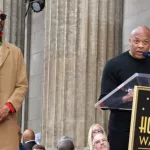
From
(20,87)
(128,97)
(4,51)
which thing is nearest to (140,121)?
(128,97)

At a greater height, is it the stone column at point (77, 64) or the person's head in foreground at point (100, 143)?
the stone column at point (77, 64)

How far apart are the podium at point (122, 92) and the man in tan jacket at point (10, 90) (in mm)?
1072

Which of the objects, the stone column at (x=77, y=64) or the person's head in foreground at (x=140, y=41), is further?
the stone column at (x=77, y=64)

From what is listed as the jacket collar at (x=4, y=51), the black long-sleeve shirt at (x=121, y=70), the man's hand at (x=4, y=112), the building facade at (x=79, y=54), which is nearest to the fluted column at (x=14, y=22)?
the building facade at (x=79, y=54)

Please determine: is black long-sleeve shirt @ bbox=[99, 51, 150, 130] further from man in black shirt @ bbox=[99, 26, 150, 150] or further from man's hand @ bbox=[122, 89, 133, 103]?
man's hand @ bbox=[122, 89, 133, 103]

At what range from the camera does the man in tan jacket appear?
7.25 meters

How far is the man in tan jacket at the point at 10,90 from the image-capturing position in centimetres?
725

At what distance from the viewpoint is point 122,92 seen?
636cm

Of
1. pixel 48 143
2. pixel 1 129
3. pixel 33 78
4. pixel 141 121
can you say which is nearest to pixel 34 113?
pixel 33 78

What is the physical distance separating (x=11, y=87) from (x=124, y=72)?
1092 millimetres

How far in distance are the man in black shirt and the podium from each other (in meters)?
0.29

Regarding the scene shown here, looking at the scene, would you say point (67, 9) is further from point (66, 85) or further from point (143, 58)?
point (143, 58)

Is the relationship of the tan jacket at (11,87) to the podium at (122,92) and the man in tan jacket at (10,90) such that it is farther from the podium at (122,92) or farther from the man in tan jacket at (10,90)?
the podium at (122,92)

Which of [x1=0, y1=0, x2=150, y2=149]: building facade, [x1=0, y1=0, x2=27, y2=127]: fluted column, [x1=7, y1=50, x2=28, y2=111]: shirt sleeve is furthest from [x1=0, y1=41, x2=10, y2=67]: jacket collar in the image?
[x1=0, y1=0, x2=27, y2=127]: fluted column
